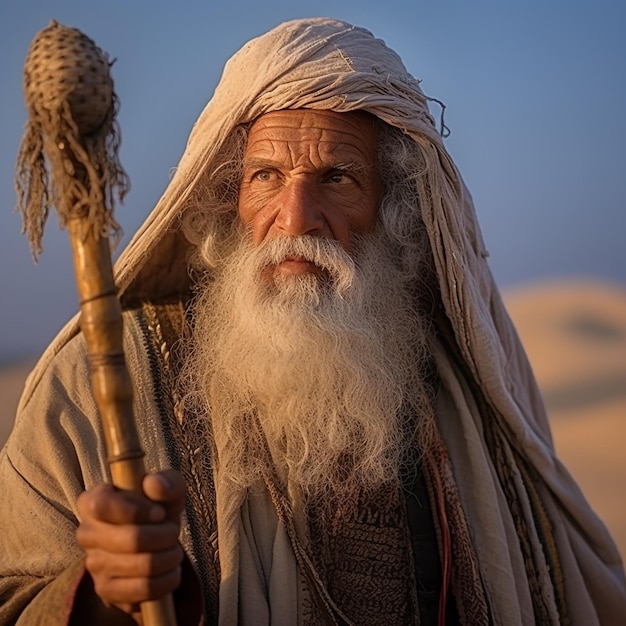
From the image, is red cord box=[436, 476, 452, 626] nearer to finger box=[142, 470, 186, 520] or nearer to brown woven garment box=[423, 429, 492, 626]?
brown woven garment box=[423, 429, 492, 626]

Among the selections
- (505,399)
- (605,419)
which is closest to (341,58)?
(505,399)

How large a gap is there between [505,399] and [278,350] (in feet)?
2.55

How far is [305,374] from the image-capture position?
3361 mm

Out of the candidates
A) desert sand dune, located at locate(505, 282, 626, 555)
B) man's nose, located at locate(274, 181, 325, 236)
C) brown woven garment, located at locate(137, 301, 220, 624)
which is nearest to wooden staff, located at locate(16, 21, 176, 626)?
brown woven garment, located at locate(137, 301, 220, 624)

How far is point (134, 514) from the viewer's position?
2.18m

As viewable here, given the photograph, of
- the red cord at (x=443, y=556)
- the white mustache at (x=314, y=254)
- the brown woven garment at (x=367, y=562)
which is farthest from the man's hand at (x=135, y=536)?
the white mustache at (x=314, y=254)

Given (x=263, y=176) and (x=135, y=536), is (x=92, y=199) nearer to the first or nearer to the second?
(x=135, y=536)

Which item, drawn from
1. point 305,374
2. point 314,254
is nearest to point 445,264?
point 314,254

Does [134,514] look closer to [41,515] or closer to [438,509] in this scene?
[41,515]

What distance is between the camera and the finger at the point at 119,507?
2174 mm

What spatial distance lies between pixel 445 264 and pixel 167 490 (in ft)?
5.16

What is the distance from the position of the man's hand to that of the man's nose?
1281 millimetres

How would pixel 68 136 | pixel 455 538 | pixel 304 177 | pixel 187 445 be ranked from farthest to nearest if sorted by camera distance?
pixel 304 177, pixel 455 538, pixel 187 445, pixel 68 136

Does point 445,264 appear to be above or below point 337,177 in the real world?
below
